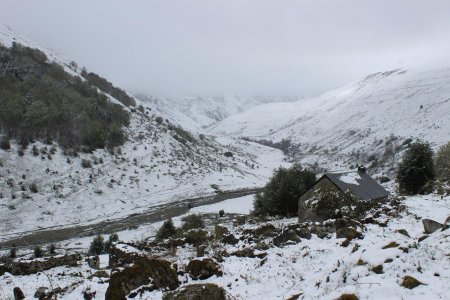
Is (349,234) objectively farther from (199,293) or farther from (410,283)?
(199,293)

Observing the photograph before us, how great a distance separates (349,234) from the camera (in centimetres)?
1375

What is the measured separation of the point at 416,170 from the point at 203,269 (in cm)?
3609

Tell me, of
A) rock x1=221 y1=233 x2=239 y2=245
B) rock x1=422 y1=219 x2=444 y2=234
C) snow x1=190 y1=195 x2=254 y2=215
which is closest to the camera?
rock x1=422 y1=219 x2=444 y2=234

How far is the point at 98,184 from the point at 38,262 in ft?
146

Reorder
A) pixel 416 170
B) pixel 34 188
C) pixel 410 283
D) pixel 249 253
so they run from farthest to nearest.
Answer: pixel 34 188 → pixel 416 170 → pixel 249 253 → pixel 410 283

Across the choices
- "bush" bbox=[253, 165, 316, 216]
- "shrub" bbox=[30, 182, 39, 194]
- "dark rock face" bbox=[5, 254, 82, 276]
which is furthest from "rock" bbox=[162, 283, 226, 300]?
"shrub" bbox=[30, 182, 39, 194]

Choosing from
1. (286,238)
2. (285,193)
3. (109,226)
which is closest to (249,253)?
(286,238)

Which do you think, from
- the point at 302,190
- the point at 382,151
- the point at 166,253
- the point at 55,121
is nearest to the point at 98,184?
the point at 55,121

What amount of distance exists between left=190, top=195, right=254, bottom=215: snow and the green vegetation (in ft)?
91.7

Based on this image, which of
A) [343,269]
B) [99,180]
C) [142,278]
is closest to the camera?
[343,269]

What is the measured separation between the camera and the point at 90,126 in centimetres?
7800

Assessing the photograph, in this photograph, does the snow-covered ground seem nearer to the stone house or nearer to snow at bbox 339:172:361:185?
the stone house

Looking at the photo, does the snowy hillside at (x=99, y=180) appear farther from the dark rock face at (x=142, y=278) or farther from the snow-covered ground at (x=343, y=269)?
the dark rock face at (x=142, y=278)

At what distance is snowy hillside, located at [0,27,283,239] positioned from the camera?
52.6 m
